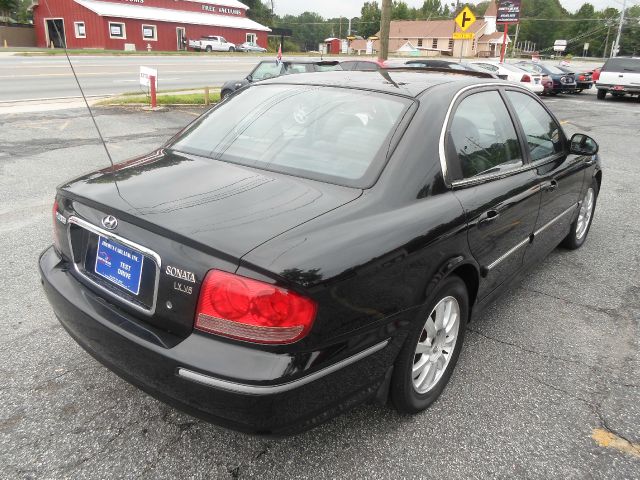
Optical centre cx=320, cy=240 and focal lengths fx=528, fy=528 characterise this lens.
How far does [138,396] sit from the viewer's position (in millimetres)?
2709

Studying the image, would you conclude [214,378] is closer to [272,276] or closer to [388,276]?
[272,276]

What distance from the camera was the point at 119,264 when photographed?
220 centimetres

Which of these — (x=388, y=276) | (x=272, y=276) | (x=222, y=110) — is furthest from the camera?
(x=222, y=110)

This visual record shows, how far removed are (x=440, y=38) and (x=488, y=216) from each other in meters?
100

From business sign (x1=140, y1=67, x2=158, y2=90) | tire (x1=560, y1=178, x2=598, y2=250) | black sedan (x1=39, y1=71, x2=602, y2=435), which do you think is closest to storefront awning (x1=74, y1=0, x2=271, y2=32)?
business sign (x1=140, y1=67, x2=158, y2=90)

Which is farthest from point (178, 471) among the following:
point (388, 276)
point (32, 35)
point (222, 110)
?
point (32, 35)

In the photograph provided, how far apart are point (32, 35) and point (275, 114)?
6180 cm

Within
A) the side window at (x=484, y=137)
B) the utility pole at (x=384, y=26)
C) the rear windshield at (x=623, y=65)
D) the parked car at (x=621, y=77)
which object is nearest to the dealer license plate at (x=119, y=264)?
the side window at (x=484, y=137)

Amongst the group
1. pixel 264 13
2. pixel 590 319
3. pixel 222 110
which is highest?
pixel 264 13

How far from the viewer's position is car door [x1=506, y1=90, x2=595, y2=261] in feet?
11.8

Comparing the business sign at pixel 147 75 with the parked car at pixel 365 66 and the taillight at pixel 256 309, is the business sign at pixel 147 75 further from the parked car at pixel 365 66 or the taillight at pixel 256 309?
the taillight at pixel 256 309

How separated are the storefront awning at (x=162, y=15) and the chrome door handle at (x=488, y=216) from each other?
2028 inches

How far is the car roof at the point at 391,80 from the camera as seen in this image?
2.94m

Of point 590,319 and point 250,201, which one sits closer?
point 250,201
